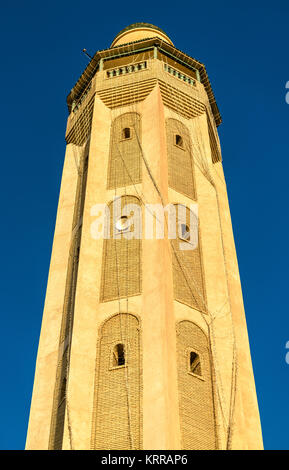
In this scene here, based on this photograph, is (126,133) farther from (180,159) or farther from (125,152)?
(180,159)

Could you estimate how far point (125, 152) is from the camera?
1788 cm

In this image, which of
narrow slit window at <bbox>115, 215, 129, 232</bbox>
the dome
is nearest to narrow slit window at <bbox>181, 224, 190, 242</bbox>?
narrow slit window at <bbox>115, 215, 129, 232</bbox>

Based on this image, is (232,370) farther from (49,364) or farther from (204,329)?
(49,364)

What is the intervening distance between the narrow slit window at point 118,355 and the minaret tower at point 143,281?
26mm

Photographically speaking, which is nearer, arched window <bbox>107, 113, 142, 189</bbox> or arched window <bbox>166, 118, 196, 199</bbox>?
arched window <bbox>107, 113, 142, 189</bbox>

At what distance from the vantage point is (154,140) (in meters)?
17.4

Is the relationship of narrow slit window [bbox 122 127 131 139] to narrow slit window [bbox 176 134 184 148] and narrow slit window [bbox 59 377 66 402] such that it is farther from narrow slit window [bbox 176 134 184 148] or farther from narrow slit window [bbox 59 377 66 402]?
narrow slit window [bbox 59 377 66 402]

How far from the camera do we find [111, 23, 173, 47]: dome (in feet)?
73.1

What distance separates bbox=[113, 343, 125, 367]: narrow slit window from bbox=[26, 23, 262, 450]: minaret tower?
0.08ft

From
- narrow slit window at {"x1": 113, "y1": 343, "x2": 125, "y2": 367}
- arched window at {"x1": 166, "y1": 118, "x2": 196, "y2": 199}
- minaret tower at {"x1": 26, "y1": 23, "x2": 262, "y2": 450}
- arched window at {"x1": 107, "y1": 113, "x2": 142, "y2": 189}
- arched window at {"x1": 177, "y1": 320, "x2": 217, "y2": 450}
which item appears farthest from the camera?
arched window at {"x1": 166, "y1": 118, "x2": 196, "y2": 199}

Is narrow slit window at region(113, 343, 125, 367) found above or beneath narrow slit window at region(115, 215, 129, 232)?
beneath

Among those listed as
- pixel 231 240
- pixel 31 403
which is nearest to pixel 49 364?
pixel 31 403

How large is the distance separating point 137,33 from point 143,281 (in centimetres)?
1089

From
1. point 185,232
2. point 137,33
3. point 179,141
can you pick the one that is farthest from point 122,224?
point 137,33
